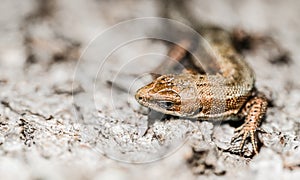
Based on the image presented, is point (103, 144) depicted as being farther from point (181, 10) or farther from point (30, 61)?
point (181, 10)

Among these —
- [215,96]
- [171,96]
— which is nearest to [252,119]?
[215,96]

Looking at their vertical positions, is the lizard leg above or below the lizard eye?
above

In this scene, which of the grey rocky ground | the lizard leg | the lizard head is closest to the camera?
the grey rocky ground

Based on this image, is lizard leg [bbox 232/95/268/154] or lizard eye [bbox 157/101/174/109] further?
lizard leg [bbox 232/95/268/154]

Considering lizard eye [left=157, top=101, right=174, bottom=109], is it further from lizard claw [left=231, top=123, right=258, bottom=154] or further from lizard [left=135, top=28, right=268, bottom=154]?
lizard claw [left=231, top=123, right=258, bottom=154]

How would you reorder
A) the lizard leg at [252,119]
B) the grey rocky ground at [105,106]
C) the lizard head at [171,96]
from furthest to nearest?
the lizard leg at [252,119]
the lizard head at [171,96]
the grey rocky ground at [105,106]

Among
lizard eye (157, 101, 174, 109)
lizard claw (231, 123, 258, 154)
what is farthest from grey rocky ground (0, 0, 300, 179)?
lizard eye (157, 101, 174, 109)

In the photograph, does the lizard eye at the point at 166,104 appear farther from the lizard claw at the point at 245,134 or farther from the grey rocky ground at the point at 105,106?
the lizard claw at the point at 245,134

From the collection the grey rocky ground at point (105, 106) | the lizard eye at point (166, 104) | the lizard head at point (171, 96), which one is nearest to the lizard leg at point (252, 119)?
the grey rocky ground at point (105, 106)

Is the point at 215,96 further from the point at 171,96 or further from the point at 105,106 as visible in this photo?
the point at 105,106
